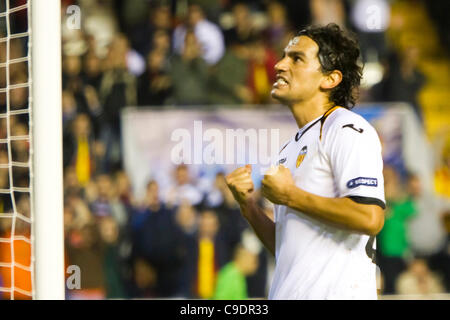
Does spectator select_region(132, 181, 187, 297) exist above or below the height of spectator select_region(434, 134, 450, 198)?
below

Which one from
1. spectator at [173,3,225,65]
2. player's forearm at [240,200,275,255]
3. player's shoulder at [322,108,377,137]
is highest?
spectator at [173,3,225,65]

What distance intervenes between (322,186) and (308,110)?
396 millimetres

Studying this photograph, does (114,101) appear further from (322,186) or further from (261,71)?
(322,186)

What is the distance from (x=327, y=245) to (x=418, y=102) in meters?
5.64

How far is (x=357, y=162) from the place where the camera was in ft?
8.80

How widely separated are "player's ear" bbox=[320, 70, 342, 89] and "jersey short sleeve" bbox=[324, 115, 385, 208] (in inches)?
13.2

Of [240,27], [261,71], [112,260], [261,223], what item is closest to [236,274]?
[112,260]

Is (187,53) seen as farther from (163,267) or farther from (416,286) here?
(416,286)

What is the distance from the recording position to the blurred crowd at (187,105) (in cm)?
733

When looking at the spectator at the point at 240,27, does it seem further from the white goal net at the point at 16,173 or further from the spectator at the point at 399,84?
the white goal net at the point at 16,173

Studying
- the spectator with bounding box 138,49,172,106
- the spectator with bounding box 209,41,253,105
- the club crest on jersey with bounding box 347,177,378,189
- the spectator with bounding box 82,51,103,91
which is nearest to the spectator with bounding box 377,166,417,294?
the spectator with bounding box 209,41,253,105

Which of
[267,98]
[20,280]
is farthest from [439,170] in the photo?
[20,280]

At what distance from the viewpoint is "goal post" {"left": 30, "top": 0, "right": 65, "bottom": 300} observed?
9.85 feet

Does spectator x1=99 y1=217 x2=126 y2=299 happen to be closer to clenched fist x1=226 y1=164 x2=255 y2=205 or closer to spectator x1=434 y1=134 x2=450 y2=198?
spectator x1=434 y1=134 x2=450 y2=198
